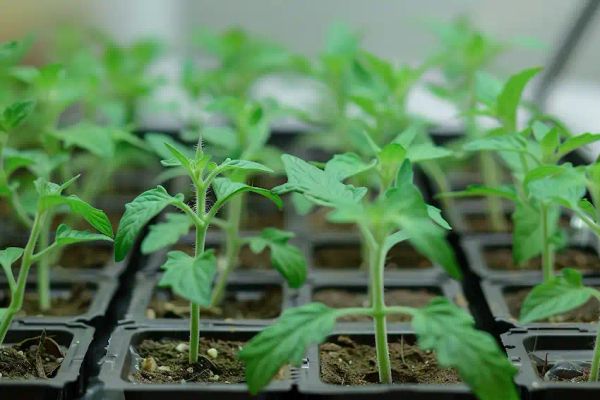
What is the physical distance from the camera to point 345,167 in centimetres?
110

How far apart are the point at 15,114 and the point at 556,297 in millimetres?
857

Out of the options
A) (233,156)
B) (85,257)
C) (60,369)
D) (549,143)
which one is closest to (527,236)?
(549,143)

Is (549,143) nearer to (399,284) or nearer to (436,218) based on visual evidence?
(436,218)

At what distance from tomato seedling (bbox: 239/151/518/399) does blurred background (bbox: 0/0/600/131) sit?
1315 mm

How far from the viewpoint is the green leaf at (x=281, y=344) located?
908 mm

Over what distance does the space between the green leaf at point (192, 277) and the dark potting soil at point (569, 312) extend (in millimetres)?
594

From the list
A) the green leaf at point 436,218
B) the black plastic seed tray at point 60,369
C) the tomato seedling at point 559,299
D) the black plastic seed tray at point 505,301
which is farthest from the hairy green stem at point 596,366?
the black plastic seed tray at point 60,369

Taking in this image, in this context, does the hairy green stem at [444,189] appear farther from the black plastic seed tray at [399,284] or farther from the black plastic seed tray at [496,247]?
the black plastic seed tray at [399,284]

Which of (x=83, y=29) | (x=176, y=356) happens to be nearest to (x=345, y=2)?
(x=83, y=29)

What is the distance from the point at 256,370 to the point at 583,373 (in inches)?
20.0

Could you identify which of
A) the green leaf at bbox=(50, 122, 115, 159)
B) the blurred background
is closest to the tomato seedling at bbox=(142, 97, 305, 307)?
the green leaf at bbox=(50, 122, 115, 159)

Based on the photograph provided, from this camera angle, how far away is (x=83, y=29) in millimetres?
2387

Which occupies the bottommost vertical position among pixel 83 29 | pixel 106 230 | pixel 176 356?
pixel 176 356

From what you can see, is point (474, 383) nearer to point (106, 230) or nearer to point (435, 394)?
point (435, 394)
